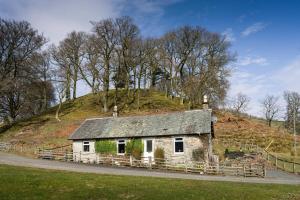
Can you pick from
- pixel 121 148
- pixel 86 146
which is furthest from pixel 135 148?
pixel 86 146

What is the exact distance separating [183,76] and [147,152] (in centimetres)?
3877

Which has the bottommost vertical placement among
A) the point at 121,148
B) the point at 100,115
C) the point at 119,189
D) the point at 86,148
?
the point at 119,189

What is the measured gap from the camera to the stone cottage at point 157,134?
3472 cm

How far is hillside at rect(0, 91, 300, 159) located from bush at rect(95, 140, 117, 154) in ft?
38.7

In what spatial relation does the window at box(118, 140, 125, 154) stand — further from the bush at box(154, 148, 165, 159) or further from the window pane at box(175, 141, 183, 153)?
the window pane at box(175, 141, 183, 153)

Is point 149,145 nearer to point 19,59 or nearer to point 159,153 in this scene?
point 159,153

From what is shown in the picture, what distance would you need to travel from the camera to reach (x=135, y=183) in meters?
21.1

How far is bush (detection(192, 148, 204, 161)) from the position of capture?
3416 cm

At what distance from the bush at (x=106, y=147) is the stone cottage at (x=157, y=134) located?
24 centimetres

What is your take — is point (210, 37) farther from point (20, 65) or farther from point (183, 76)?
point (20, 65)

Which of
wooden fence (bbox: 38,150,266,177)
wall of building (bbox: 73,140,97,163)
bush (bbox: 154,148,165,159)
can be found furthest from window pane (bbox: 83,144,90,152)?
bush (bbox: 154,148,165,159)

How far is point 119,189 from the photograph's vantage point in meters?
19.2

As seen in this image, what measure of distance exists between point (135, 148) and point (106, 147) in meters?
3.59

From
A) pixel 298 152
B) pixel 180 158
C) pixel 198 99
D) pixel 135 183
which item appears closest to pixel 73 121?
pixel 198 99
